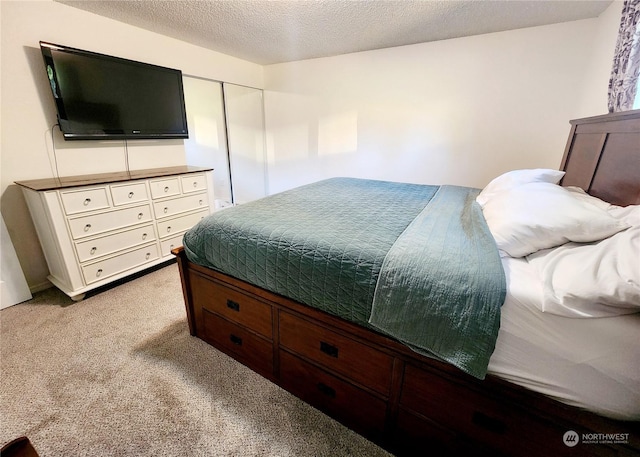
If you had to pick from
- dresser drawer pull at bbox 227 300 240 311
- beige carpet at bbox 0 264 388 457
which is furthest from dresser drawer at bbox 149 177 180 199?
dresser drawer pull at bbox 227 300 240 311

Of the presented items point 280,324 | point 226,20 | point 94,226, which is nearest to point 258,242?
point 280,324

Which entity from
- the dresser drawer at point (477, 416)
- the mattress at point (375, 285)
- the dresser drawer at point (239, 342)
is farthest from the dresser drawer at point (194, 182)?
the dresser drawer at point (477, 416)

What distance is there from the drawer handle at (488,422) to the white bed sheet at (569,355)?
0.18 metres

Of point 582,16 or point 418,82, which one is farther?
point 418,82

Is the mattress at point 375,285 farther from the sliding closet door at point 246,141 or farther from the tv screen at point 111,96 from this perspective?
the sliding closet door at point 246,141

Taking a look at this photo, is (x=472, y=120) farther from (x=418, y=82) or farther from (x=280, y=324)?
(x=280, y=324)

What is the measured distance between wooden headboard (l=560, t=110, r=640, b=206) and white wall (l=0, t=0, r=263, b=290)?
3679 mm

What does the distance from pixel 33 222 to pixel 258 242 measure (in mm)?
2167

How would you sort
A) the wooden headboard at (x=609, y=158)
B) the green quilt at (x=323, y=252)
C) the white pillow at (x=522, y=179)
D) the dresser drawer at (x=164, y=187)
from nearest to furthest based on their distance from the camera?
the green quilt at (x=323, y=252) → the wooden headboard at (x=609, y=158) → the white pillow at (x=522, y=179) → the dresser drawer at (x=164, y=187)

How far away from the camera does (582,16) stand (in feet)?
7.47

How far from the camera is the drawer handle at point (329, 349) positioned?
45.8 inches

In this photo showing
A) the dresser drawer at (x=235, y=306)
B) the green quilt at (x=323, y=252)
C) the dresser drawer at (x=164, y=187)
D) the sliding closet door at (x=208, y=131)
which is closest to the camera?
the green quilt at (x=323, y=252)

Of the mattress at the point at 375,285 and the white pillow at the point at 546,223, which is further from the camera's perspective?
the white pillow at the point at 546,223
